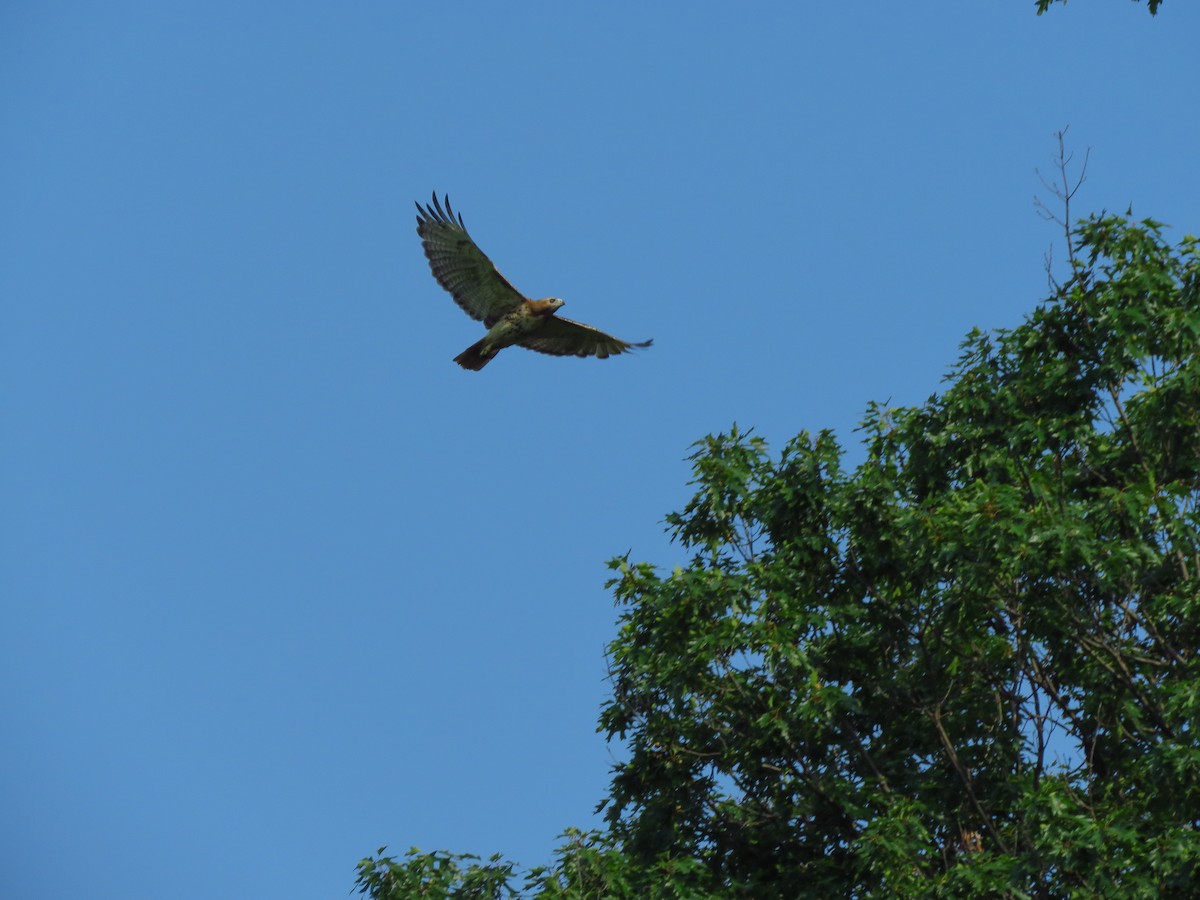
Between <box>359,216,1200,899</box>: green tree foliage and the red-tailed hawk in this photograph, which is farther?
the red-tailed hawk

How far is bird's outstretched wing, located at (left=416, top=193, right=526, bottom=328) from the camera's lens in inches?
720

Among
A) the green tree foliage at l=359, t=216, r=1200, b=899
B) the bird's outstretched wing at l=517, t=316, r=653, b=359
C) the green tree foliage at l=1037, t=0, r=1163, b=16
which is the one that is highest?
the bird's outstretched wing at l=517, t=316, r=653, b=359

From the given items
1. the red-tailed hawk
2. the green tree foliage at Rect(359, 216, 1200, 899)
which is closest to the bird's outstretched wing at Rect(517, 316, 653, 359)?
the red-tailed hawk

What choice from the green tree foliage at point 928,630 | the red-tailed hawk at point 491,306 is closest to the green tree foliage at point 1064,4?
the green tree foliage at point 928,630

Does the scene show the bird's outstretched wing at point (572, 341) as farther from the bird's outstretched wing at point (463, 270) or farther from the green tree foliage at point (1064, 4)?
the green tree foliage at point (1064, 4)

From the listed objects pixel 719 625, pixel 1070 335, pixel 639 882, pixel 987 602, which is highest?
pixel 1070 335

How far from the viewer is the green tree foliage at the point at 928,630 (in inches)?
432

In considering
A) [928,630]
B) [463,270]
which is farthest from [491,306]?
[928,630]

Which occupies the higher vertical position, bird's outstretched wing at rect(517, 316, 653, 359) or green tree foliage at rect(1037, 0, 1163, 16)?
bird's outstretched wing at rect(517, 316, 653, 359)

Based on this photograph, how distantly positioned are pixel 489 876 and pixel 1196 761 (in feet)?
19.3

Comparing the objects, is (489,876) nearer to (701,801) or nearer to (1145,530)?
(701,801)

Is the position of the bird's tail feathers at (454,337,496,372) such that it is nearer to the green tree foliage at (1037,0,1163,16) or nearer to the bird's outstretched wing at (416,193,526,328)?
the bird's outstretched wing at (416,193,526,328)

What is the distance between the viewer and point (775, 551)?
12.9 metres

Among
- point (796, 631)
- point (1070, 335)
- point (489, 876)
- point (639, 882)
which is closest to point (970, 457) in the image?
point (1070, 335)
